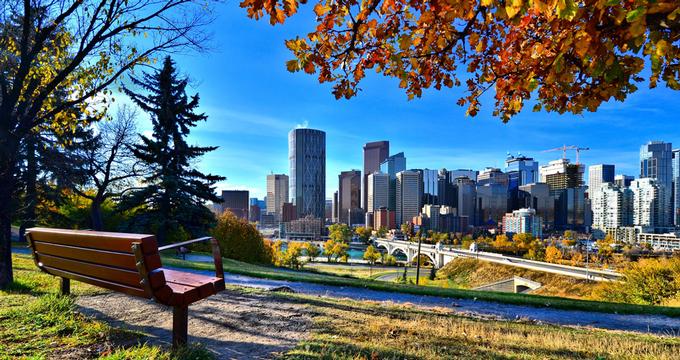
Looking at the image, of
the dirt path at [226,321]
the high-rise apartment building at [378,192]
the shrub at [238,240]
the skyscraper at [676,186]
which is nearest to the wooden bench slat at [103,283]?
the dirt path at [226,321]

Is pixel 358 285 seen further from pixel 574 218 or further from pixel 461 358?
pixel 574 218

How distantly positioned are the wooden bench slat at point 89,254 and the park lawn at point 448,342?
4.85 feet

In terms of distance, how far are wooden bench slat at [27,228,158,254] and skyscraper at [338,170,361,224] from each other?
160 metres

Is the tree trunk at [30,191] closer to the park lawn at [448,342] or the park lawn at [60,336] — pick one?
the park lawn at [60,336]

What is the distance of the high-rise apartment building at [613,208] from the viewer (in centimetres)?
10056

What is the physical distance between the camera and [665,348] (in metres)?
3.38

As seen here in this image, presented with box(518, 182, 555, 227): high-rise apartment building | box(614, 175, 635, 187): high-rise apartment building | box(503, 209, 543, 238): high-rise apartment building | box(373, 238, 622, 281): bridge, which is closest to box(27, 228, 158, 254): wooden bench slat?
box(373, 238, 622, 281): bridge

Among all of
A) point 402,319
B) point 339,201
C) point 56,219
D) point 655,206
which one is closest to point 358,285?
point 402,319

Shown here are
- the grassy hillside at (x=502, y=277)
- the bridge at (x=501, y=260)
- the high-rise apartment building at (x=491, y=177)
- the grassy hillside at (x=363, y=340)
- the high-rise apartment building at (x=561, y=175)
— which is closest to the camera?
the grassy hillside at (x=363, y=340)

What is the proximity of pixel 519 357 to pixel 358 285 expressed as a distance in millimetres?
5882

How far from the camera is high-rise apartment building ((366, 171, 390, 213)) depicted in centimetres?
14675

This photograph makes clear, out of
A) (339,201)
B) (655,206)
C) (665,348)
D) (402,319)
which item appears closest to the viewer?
(665,348)

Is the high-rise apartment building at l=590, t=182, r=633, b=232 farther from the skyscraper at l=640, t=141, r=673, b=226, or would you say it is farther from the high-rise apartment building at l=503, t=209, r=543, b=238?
the skyscraper at l=640, t=141, r=673, b=226

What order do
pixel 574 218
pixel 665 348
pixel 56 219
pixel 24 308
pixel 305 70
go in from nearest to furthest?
pixel 305 70 → pixel 665 348 → pixel 24 308 → pixel 56 219 → pixel 574 218
